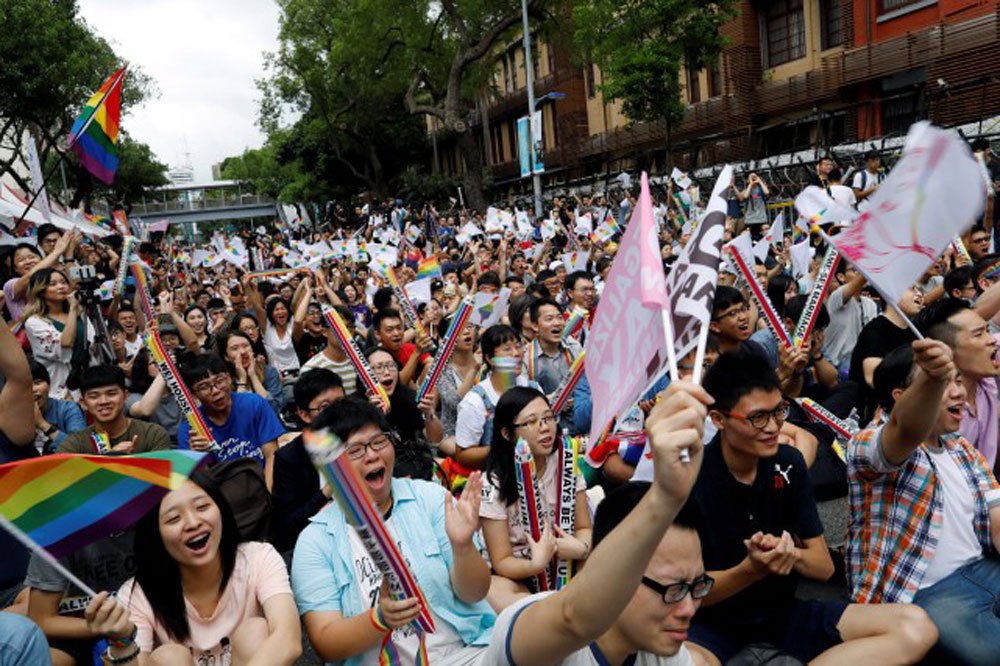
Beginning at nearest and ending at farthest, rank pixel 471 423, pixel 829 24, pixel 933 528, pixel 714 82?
1. pixel 933 528
2. pixel 471 423
3. pixel 829 24
4. pixel 714 82

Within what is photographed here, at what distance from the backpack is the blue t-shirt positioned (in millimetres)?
1129

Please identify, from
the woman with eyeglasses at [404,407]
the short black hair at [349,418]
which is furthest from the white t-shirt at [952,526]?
the woman with eyeglasses at [404,407]

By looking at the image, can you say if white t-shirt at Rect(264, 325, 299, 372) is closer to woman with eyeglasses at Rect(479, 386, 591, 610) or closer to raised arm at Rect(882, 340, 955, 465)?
woman with eyeglasses at Rect(479, 386, 591, 610)

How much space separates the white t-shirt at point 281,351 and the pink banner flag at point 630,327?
20.5ft

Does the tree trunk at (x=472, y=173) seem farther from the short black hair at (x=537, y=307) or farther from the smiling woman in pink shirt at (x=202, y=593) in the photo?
the smiling woman in pink shirt at (x=202, y=593)

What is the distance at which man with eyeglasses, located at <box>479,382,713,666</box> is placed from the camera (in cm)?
156

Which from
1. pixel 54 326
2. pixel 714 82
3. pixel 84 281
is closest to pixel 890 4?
pixel 714 82

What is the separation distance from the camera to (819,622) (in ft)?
9.65

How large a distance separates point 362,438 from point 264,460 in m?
2.13

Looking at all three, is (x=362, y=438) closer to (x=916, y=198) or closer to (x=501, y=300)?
(x=916, y=198)

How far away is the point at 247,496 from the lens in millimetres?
3629

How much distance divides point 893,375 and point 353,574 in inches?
89.7

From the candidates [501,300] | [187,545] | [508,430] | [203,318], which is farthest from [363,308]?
[187,545]

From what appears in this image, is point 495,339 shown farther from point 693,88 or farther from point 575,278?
point 693,88
